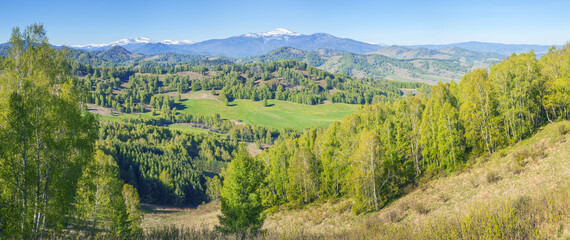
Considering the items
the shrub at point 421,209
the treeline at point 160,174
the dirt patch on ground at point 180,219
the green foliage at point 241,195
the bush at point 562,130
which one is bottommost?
the treeline at point 160,174

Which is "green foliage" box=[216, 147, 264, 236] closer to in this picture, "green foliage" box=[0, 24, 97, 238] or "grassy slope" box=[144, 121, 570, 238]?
"grassy slope" box=[144, 121, 570, 238]

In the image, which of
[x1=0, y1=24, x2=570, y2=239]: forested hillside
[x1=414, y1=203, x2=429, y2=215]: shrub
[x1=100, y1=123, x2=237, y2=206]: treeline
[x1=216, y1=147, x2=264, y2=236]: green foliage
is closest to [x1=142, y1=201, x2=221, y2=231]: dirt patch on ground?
[x1=0, y1=24, x2=570, y2=239]: forested hillside

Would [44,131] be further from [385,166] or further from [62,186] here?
[385,166]

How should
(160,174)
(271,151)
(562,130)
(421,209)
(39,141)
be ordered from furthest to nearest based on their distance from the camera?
(160,174), (271,151), (562,130), (421,209), (39,141)

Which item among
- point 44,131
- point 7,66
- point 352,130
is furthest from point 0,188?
point 352,130

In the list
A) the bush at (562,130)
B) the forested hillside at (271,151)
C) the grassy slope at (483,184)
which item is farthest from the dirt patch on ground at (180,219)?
the bush at (562,130)

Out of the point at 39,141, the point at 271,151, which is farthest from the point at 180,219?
the point at 39,141

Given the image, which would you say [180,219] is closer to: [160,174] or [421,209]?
[421,209]

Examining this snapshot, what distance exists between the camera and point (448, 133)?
3741 cm

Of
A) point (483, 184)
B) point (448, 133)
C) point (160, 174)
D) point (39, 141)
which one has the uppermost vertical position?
point (39, 141)

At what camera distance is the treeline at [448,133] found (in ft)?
114

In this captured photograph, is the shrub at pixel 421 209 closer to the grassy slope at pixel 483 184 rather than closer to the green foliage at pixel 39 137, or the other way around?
the grassy slope at pixel 483 184

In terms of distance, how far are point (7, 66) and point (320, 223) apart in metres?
33.0

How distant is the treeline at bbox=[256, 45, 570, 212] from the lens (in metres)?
34.6
